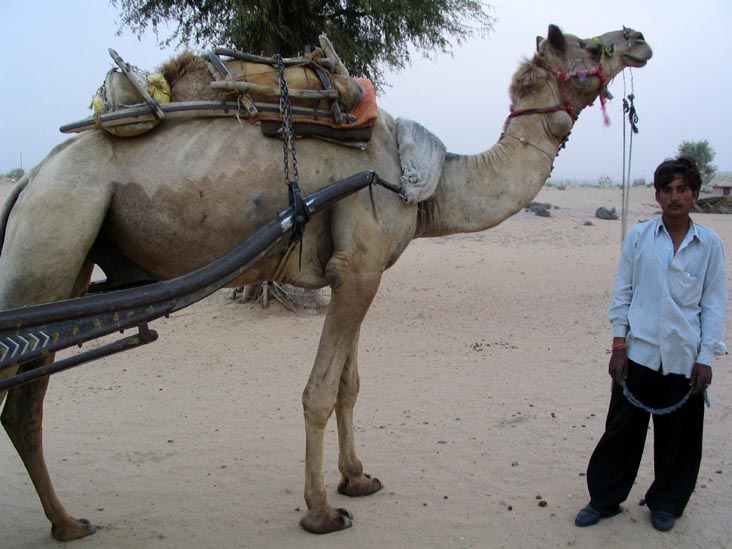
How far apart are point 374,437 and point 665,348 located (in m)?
2.50

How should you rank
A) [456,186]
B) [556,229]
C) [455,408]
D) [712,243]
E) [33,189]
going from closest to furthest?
[33,189] → [712,243] → [456,186] → [455,408] → [556,229]

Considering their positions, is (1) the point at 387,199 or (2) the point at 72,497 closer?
(1) the point at 387,199

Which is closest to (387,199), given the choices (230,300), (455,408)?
(455,408)

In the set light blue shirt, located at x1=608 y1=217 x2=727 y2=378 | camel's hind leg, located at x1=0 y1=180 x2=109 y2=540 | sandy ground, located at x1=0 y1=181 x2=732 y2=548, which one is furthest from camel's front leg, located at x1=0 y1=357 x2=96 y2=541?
light blue shirt, located at x1=608 y1=217 x2=727 y2=378

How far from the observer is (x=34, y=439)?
4.13 metres

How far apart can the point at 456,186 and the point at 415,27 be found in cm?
755

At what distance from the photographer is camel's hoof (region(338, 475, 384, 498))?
15.4ft

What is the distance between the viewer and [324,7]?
10547mm

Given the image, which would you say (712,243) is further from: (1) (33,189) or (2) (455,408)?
(1) (33,189)

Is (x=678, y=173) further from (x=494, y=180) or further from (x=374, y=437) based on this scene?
(x=374, y=437)

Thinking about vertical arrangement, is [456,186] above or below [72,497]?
above

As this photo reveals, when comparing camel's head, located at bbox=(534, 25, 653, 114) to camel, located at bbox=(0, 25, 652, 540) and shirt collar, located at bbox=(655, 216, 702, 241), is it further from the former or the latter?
shirt collar, located at bbox=(655, 216, 702, 241)

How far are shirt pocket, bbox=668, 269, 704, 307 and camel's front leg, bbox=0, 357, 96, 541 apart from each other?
3.55 m

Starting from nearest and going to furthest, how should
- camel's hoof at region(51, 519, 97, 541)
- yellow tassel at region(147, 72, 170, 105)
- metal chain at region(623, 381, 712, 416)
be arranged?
yellow tassel at region(147, 72, 170, 105)
metal chain at region(623, 381, 712, 416)
camel's hoof at region(51, 519, 97, 541)
